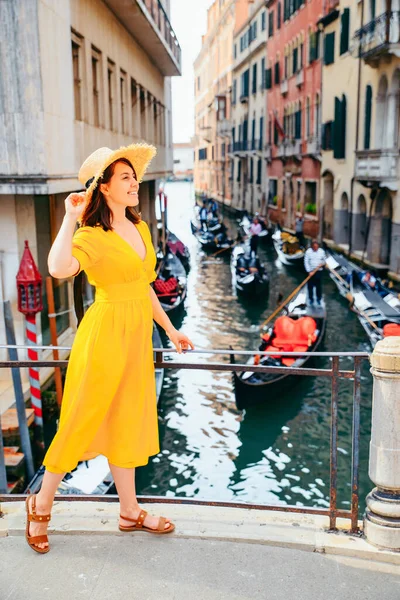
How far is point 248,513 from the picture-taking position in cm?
331

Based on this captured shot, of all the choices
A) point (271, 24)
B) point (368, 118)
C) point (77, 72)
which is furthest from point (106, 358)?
point (271, 24)

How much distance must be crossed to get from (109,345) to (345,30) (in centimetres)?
2203

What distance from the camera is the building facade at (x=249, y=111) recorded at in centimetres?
3828

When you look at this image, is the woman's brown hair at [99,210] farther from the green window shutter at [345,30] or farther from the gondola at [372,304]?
the green window shutter at [345,30]

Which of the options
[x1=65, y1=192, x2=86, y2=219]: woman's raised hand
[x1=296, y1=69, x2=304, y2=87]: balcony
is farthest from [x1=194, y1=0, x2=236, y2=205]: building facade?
[x1=65, y1=192, x2=86, y2=219]: woman's raised hand

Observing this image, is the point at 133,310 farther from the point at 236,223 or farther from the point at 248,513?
the point at 236,223

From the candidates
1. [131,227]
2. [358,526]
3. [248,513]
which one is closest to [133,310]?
[131,227]

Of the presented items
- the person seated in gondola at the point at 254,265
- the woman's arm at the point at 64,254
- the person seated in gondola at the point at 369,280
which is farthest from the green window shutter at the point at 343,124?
the woman's arm at the point at 64,254

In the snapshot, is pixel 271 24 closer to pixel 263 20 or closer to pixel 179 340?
pixel 263 20

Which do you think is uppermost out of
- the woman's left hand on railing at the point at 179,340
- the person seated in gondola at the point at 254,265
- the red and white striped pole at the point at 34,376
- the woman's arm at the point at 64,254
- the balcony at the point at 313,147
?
the balcony at the point at 313,147

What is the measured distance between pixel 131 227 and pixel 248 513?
141 centimetres

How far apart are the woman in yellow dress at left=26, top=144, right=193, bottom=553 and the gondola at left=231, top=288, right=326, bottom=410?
5.39 meters

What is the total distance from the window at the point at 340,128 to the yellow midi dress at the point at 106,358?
21.5 metres

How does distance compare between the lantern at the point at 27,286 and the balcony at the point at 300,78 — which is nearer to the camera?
the lantern at the point at 27,286
